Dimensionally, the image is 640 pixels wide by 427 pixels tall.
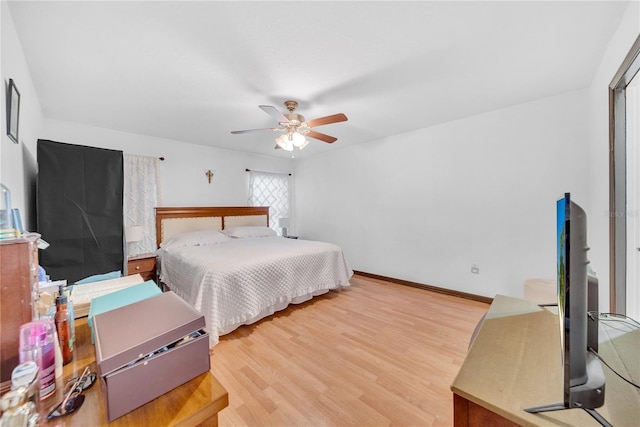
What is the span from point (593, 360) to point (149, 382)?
4.13ft

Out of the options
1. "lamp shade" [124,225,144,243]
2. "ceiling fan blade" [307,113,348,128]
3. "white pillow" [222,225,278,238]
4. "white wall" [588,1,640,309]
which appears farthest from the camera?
"white pillow" [222,225,278,238]

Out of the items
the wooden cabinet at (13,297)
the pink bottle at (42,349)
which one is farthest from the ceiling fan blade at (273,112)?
the pink bottle at (42,349)

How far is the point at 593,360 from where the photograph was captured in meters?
0.72

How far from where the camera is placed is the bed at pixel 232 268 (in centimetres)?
228

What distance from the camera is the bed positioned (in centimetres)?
228

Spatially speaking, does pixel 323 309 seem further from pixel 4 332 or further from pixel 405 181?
pixel 4 332

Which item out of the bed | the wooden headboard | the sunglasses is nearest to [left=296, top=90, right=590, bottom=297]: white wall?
the bed

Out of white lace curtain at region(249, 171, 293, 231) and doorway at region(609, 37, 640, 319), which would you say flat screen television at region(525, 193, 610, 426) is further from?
white lace curtain at region(249, 171, 293, 231)

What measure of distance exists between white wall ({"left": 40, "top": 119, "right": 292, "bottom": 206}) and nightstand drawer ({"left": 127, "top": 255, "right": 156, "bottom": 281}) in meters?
0.93

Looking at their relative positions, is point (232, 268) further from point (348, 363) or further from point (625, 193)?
point (625, 193)

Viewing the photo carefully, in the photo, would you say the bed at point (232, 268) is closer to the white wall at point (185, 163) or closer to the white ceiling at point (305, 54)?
the white wall at point (185, 163)

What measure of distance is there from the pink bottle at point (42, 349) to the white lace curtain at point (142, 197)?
3.17 meters

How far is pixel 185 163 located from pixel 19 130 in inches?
87.0

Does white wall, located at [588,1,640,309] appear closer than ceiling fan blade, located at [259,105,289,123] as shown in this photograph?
Yes
